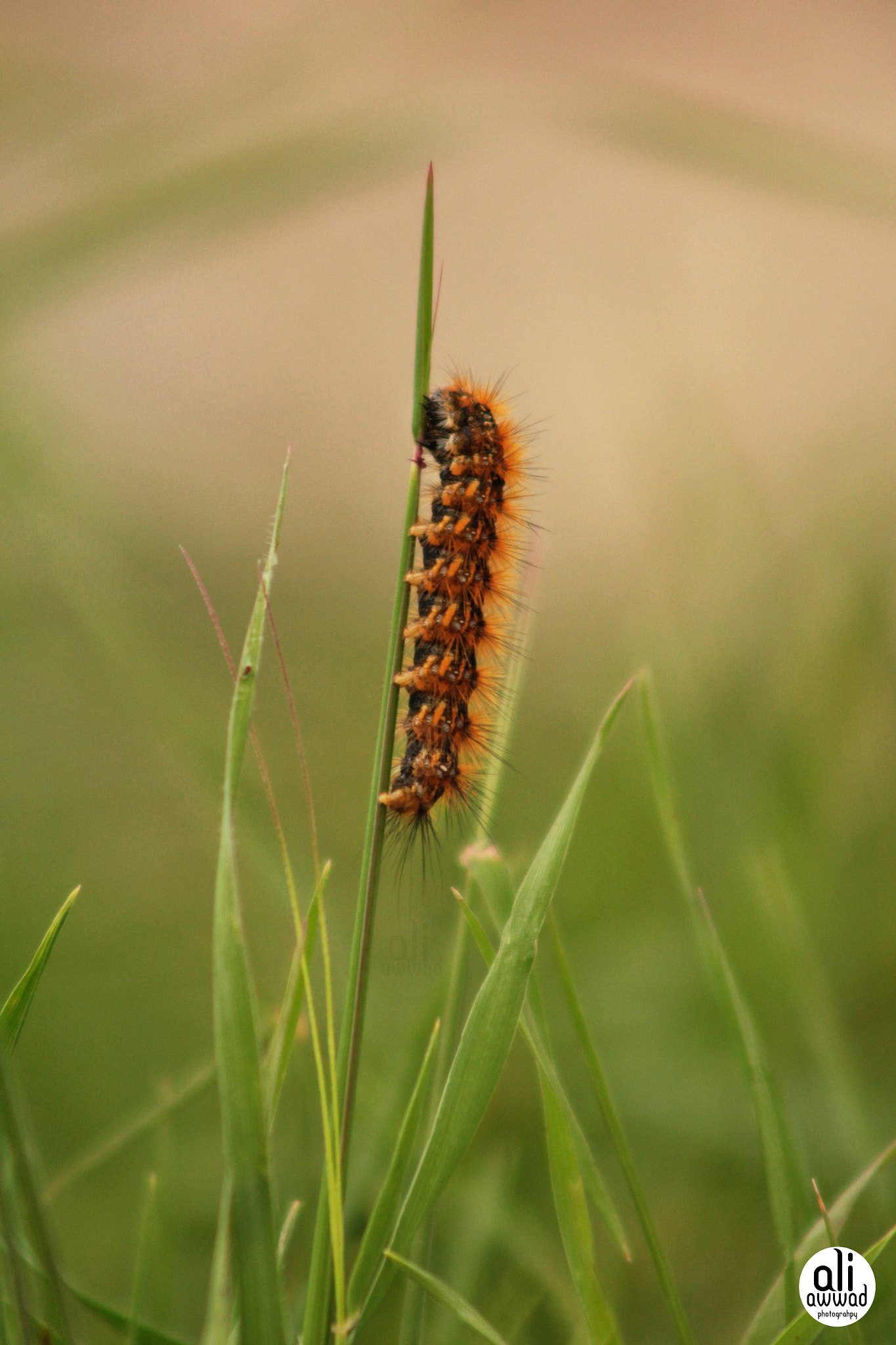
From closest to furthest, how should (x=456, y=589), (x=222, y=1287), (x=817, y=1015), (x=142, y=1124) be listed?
(x=222, y=1287) < (x=142, y=1124) < (x=817, y=1015) < (x=456, y=589)

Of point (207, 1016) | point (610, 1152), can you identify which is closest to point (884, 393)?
point (610, 1152)

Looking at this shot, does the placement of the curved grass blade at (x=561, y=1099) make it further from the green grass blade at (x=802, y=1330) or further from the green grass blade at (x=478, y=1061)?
the green grass blade at (x=802, y=1330)

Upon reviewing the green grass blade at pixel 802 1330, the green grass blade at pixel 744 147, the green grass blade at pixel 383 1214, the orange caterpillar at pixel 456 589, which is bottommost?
the green grass blade at pixel 802 1330

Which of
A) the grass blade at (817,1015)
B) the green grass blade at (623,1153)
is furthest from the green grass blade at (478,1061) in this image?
the grass blade at (817,1015)

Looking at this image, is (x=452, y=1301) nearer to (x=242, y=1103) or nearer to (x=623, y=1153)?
(x=623, y=1153)

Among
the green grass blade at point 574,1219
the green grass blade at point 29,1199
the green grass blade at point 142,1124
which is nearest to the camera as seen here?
the green grass blade at point 29,1199

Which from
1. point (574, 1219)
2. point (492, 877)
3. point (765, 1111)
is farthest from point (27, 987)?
point (765, 1111)
